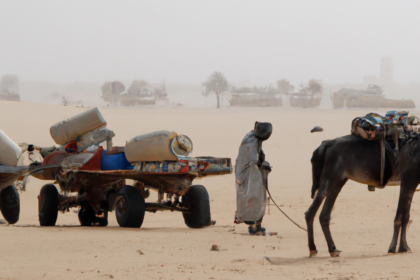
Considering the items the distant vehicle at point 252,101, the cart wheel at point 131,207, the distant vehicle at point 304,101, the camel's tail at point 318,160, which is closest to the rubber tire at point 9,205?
the cart wheel at point 131,207

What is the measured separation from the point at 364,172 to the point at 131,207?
13.7ft

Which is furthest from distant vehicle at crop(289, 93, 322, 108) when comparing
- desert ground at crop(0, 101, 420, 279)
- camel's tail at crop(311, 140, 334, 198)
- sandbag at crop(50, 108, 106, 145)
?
camel's tail at crop(311, 140, 334, 198)

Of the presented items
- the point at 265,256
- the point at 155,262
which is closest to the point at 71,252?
the point at 155,262

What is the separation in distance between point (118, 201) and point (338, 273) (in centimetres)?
536

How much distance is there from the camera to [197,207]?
11.0 meters

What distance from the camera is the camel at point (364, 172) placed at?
25.1 feet

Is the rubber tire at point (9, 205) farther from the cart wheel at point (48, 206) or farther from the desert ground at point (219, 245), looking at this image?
the desert ground at point (219, 245)

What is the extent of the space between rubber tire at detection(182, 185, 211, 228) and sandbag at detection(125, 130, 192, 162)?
48.6 inches

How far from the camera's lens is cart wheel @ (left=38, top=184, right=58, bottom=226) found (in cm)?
1124

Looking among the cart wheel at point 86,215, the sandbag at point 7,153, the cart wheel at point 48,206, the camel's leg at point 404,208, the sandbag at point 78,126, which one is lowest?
the cart wheel at point 86,215

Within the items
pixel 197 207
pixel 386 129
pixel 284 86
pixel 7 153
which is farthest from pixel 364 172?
pixel 284 86

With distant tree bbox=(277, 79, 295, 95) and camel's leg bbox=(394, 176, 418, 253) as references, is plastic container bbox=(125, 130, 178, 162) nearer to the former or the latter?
camel's leg bbox=(394, 176, 418, 253)

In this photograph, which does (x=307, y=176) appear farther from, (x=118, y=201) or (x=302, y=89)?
(x=302, y=89)

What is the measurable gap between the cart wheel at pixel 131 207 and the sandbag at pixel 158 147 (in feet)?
2.08
